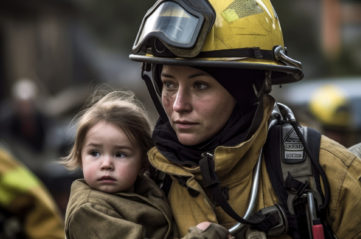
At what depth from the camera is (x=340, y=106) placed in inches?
258

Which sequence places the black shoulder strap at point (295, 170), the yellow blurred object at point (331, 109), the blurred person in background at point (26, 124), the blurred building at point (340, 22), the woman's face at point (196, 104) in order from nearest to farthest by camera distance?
the black shoulder strap at point (295, 170), the woman's face at point (196, 104), the yellow blurred object at point (331, 109), the blurred person in background at point (26, 124), the blurred building at point (340, 22)

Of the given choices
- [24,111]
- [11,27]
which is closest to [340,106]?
[24,111]

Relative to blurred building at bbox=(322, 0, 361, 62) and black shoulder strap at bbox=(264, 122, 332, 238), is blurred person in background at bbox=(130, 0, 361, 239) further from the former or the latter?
blurred building at bbox=(322, 0, 361, 62)

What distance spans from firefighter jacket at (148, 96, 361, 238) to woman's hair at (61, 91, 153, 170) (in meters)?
0.15

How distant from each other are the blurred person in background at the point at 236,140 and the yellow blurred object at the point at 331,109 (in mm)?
3263

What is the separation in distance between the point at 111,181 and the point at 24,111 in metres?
6.87

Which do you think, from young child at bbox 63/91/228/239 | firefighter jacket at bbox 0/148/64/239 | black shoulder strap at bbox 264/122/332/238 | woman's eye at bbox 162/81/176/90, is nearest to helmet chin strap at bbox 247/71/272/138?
black shoulder strap at bbox 264/122/332/238

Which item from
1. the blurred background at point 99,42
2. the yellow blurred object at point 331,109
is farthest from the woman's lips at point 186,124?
the blurred background at point 99,42

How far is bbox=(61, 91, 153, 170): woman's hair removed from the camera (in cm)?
319

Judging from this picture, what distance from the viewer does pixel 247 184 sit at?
302 cm

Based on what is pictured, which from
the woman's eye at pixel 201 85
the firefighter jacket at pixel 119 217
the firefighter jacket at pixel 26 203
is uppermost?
the woman's eye at pixel 201 85

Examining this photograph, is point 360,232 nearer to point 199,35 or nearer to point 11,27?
point 199,35

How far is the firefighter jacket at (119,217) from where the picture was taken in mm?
2846

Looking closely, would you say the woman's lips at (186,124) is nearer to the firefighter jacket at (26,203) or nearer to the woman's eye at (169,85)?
the woman's eye at (169,85)
